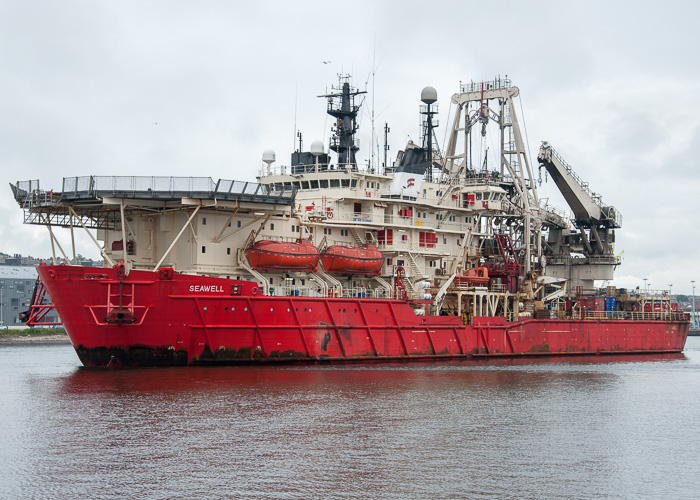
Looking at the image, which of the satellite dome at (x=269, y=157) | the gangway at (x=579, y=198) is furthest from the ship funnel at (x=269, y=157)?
the gangway at (x=579, y=198)

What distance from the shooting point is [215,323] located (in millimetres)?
30312

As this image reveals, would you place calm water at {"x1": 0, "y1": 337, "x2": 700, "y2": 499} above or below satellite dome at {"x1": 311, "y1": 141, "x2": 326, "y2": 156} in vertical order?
below

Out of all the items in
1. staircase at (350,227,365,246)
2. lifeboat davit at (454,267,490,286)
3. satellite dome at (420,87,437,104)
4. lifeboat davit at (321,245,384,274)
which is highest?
satellite dome at (420,87,437,104)

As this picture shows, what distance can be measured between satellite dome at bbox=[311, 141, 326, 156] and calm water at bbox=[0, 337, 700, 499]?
Answer: 39.1ft

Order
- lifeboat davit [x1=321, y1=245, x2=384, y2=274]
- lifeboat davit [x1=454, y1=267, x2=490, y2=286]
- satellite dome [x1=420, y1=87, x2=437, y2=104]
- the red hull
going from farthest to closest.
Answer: satellite dome [x1=420, y1=87, x2=437, y2=104] → lifeboat davit [x1=454, y1=267, x2=490, y2=286] → lifeboat davit [x1=321, y1=245, x2=384, y2=274] → the red hull

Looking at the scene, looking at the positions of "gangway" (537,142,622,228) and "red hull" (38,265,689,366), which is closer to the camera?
"red hull" (38,265,689,366)

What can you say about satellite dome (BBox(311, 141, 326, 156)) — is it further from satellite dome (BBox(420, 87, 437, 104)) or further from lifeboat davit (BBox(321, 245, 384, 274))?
satellite dome (BBox(420, 87, 437, 104))

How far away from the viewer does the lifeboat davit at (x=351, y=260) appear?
34.7 m

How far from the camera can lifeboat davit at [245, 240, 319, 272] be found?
3247 cm

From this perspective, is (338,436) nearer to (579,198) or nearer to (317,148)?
(317,148)

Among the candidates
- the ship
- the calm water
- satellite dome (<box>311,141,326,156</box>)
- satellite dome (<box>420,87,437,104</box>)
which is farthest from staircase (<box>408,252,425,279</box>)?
satellite dome (<box>420,87,437,104</box>)

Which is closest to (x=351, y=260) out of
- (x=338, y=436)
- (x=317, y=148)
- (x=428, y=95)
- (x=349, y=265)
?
(x=349, y=265)

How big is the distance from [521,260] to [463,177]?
6306mm

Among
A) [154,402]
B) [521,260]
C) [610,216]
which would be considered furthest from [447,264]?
[154,402]
